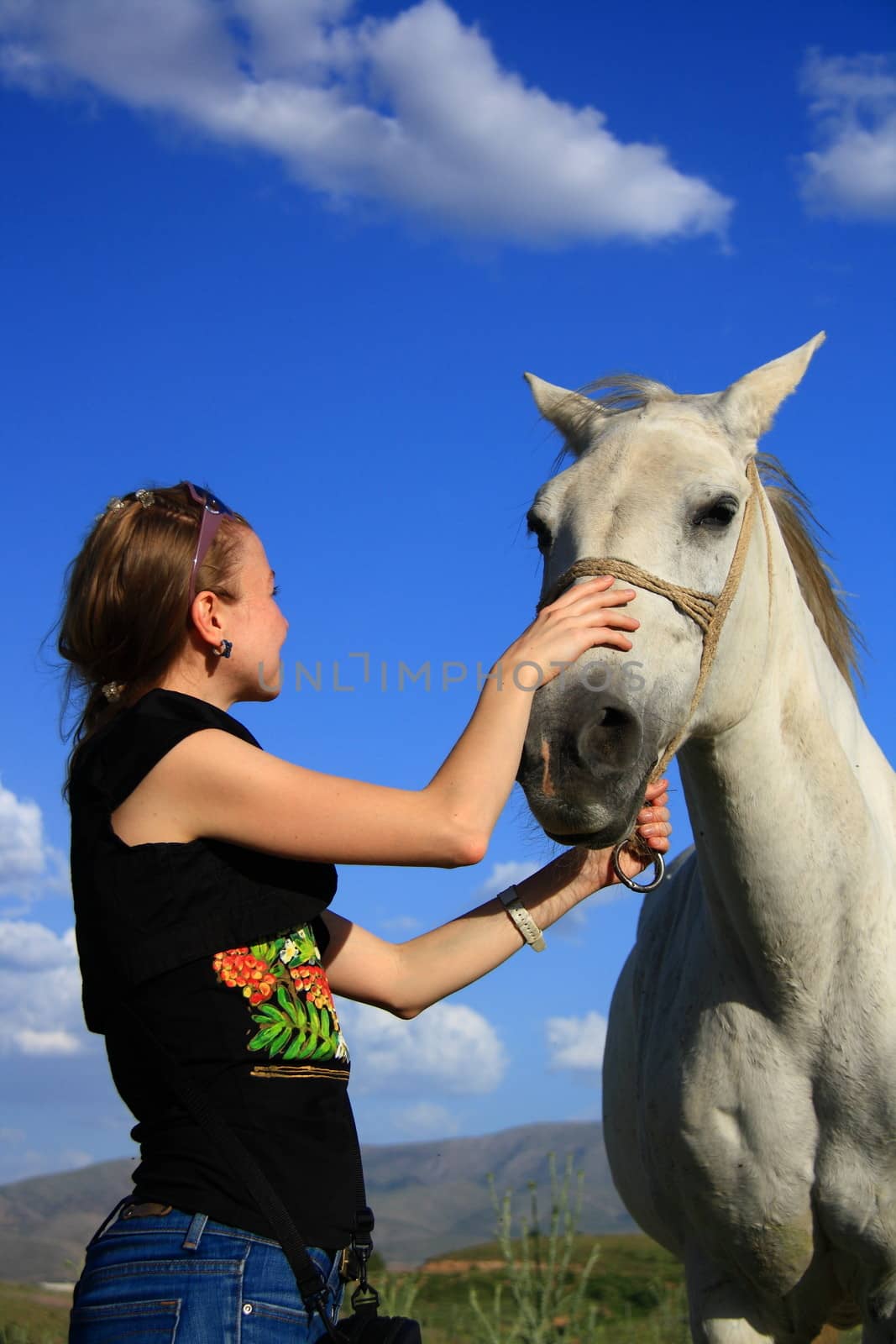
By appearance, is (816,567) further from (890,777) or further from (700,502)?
(700,502)

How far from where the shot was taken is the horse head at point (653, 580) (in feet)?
6.73

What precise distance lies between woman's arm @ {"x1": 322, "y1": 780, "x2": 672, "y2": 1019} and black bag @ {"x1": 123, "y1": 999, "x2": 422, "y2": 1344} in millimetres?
591

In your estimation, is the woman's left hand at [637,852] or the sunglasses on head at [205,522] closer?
the sunglasses on head at [205,522]

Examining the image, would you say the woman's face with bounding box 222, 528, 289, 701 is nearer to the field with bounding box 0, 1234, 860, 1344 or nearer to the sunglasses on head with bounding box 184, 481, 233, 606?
the sunglasses on head with bounding box 184, 481, 233, 606

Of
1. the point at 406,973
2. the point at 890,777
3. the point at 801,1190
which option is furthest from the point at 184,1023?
the point at 890,777

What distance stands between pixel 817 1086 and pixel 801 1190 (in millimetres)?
229

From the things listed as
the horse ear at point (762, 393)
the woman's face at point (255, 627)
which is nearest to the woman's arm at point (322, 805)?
the woman's face at point (255, 627)

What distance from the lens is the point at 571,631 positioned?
181 cm

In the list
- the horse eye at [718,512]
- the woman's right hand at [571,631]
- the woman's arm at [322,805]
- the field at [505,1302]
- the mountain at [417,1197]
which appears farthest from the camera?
the mountain at [417,1197]

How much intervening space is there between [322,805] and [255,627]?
0.38 meters

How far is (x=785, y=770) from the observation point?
2.49 metres

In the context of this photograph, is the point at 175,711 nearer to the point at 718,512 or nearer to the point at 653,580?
the point at 653,580

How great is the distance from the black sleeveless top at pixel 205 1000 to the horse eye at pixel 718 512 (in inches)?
46.0

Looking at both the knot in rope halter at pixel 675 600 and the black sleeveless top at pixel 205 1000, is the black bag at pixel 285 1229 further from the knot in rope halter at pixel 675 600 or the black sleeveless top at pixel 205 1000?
the knot in rope halter at pixel 675 600
